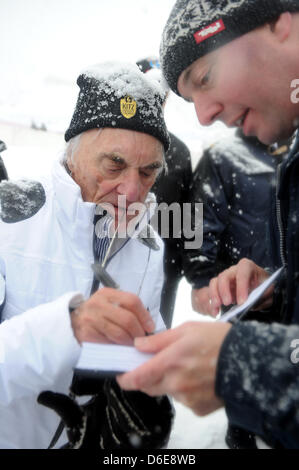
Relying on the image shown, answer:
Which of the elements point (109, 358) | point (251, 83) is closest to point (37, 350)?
point (109, 358)

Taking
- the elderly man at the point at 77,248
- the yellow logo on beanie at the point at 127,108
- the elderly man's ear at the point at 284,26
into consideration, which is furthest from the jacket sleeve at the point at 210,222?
the elderly man's ear at the point at 284,26

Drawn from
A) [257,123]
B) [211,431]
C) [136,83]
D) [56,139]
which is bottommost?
[211,431]

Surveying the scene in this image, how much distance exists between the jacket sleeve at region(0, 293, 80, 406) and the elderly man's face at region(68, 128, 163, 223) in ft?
2.43

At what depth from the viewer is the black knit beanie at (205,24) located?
1.17m

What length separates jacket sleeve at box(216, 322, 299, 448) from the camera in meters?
0.67

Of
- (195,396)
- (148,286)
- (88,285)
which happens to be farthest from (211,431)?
(195,396)

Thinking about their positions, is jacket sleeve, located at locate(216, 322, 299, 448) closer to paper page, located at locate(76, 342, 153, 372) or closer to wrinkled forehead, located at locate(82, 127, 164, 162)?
paper page, located at locate(76, 342, 153, 372)

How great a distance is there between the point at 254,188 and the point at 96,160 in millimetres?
1440

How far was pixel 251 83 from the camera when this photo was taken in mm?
1208

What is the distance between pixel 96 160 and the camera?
168cm

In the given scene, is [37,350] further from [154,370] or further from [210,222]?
[210,222]

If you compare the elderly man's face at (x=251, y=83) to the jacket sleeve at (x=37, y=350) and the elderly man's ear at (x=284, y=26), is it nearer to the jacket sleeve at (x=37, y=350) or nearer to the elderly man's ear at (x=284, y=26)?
the elderly man's ear at (x=284, y=26)

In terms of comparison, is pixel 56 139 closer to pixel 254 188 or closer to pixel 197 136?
pixel 197 136

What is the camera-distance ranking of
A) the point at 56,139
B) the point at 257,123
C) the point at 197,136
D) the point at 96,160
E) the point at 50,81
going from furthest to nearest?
1. the point at 50,81
2. the point at 56,139
3. the point at 197,136
4. the point at 96,160
5. the point at 257,123
